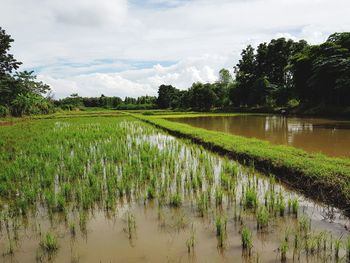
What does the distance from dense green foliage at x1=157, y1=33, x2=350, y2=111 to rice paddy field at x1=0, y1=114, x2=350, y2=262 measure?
1820 centimetres

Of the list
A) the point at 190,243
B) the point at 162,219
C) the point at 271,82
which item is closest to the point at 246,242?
the point at 190,243

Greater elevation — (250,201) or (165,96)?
(165,96)

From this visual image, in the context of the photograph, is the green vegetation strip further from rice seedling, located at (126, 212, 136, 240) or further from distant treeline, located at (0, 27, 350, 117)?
distant treeline, located at (0, 27, 350, 117)

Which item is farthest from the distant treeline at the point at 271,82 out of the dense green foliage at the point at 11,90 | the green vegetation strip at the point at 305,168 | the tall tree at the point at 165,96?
the green vegetation strip at the point at 305,168

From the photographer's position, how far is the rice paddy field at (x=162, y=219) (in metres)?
3.15

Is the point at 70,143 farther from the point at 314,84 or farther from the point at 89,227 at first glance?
the point at 314,84

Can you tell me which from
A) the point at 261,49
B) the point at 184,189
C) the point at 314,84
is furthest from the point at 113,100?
the point at 184,189

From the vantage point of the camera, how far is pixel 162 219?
13.3 feet

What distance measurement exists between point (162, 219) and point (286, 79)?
3586 cm

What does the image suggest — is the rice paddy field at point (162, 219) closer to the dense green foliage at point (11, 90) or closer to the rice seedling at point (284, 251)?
the rice seedling at point (284, 251)

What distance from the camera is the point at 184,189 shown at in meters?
5.31

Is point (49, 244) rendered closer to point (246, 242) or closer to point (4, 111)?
point (246, 242)

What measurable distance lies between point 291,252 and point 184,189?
2469mm

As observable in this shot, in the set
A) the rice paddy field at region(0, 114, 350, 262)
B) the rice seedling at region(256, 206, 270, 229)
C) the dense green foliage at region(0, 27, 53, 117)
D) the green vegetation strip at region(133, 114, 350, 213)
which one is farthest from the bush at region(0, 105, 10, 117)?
the rice seedling at region(256, 206, 270, 229)
